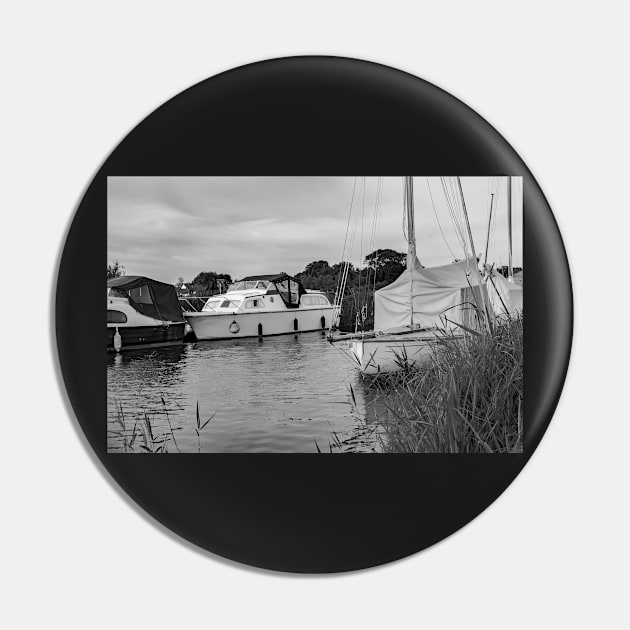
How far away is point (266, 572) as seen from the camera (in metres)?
2.88

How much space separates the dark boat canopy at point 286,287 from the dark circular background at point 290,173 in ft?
1.49

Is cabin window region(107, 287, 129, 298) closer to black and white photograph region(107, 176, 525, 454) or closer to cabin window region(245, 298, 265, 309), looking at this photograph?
black and white photograph region(107, 176, 525, 454)

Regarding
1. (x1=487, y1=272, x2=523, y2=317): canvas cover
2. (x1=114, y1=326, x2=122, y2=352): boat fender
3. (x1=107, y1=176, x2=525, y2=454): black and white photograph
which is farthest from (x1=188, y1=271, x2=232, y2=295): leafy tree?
(x1=487, y1=272, x2=523, y2=317): canvas cover

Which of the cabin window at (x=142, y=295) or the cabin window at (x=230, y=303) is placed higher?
the cabin window at (x=142, y=295)

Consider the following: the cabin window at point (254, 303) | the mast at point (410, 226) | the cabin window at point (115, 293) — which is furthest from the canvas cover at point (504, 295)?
the cabin window at point (115, 293)

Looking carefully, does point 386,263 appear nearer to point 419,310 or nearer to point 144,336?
point 419,310

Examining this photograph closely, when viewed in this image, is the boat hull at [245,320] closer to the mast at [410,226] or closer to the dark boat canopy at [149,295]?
the dark boat canopy at [149,295]

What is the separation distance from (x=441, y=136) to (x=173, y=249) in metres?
1.25

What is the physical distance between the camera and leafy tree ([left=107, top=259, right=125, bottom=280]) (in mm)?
2826

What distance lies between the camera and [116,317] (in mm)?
2887

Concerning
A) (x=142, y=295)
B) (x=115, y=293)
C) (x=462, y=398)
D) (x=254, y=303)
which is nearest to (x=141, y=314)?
(x=142, y=295)

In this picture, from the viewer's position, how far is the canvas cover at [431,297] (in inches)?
113

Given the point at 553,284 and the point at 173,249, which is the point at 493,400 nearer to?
the point at 553,284

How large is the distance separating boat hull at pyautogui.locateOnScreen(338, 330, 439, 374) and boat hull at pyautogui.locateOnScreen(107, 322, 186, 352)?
76cm
